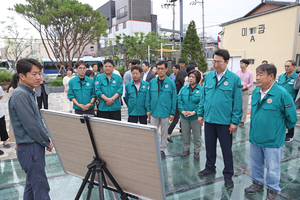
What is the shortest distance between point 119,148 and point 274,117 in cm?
195

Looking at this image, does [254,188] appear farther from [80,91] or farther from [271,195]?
[80,91]

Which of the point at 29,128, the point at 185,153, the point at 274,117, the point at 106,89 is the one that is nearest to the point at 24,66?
the point at 29,128

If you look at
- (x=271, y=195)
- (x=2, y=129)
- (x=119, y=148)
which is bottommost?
(x=271, y=195)

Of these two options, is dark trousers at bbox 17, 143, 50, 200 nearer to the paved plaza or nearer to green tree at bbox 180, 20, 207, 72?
the paved plaza

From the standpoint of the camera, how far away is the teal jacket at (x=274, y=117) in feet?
7.88

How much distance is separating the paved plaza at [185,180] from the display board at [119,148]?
1185 mm

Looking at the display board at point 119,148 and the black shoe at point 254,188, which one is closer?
the display board at point 119,148

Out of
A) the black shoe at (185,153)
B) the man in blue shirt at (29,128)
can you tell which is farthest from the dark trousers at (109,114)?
the man in blue shirt at (29,128)

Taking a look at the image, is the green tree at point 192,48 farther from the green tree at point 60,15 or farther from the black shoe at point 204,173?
the black shoe at point 204,173

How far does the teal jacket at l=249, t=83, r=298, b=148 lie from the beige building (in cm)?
1600

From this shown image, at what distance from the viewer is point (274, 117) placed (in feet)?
8.02

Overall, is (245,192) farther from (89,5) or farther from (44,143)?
(89,5)

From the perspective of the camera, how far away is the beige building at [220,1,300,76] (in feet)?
50.0

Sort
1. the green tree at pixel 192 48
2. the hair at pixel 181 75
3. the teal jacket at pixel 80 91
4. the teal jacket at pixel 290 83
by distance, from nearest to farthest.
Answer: the teal jacket at pixel 80 91
the teal jacket at pixel 290 83
the hair at pixel 181 75
the green tree at pixel 192 48
